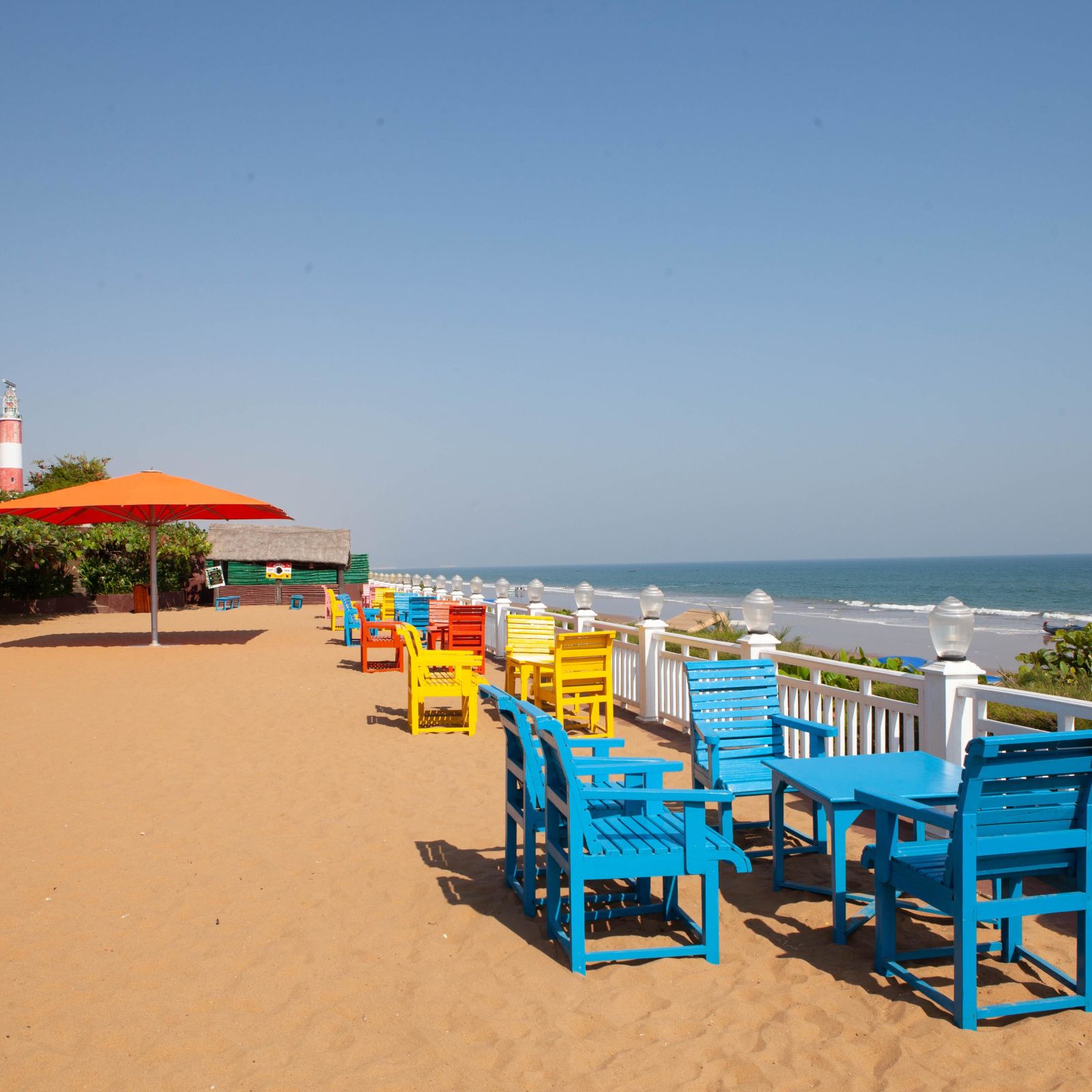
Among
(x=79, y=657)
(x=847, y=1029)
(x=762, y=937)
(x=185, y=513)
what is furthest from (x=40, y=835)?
(x=185, y=513)

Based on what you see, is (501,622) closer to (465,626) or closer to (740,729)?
(465,626)

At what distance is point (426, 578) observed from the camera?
2130 centimetres

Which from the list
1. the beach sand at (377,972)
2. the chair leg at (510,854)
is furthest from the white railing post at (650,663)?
the chair leg at (510,854)

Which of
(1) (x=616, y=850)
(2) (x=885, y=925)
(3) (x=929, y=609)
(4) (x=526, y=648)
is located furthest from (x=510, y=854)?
(3) (x=929, y=609)

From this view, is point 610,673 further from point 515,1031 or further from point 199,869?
point 515,1031

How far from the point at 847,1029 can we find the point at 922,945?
2.58 feet

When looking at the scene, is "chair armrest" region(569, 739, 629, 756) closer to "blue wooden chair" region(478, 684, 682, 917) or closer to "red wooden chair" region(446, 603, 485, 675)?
"blue wooden chair" region(478, 684, 682, 917)

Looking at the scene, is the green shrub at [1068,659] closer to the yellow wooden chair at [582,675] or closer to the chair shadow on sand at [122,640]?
the yellow wooden chair at [582,675]

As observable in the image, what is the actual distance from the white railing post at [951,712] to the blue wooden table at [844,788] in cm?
73

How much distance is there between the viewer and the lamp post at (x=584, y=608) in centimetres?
1045

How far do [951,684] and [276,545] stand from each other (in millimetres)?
30528

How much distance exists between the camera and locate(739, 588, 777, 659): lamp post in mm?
6559

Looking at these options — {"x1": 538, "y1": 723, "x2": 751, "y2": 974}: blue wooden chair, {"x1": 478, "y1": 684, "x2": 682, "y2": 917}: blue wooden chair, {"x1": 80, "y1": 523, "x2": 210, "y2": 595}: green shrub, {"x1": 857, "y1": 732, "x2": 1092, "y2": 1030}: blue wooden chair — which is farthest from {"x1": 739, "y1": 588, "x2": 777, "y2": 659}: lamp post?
{"x1": 80, "y1": 523, "x2": 210, "y2": 595}: green shrub

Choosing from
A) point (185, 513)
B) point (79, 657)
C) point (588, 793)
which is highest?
point (185, 513)
